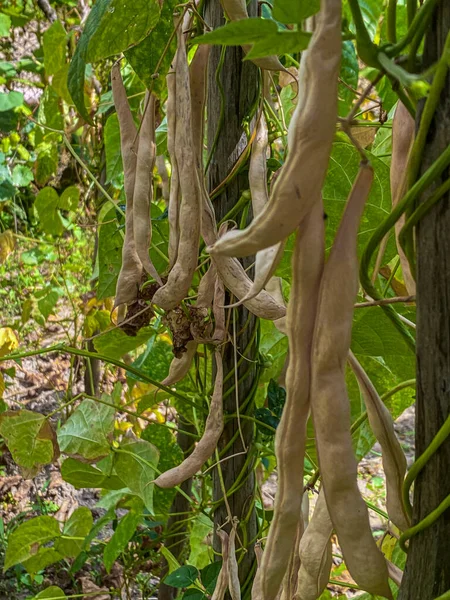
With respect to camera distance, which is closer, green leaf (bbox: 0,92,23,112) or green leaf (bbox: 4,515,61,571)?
green leaf (bbox: 4,515,61,571)

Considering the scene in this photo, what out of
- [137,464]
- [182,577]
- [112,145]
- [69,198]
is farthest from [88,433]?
[69,198]

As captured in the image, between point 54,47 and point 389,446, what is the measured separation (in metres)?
1.03

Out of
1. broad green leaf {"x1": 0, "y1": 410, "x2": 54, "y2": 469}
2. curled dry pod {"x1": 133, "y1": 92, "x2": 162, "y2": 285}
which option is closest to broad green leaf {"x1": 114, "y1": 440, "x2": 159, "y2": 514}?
broad green leaf {"x1": 0, "y1": 410, "x2": 54, "y2": 469}

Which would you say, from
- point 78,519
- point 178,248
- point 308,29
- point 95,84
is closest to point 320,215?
point 308,29

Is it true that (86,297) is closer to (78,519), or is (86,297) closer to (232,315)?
(78,519)

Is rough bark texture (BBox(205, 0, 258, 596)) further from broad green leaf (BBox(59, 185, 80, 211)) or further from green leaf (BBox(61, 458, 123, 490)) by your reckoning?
broad green leaf (BBox(59, 185, 80, 211))

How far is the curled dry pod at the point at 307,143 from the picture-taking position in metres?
0.35

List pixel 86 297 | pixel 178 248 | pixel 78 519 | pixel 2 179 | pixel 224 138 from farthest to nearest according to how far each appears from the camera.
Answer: pixel 86 297, pixel 2 179, pixel 78 519, pixel 224 138, pixel 178 248

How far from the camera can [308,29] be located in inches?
15.1

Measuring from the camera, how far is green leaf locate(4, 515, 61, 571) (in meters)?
1.28

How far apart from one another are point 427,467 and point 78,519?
3.38 ft

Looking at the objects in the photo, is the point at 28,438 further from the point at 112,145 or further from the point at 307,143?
the point at 307,143

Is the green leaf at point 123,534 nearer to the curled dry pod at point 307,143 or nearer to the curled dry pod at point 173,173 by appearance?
the curled dry pod at point 173,173

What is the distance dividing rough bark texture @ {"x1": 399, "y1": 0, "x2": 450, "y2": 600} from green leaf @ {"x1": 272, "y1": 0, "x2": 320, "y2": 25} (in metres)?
0.07
